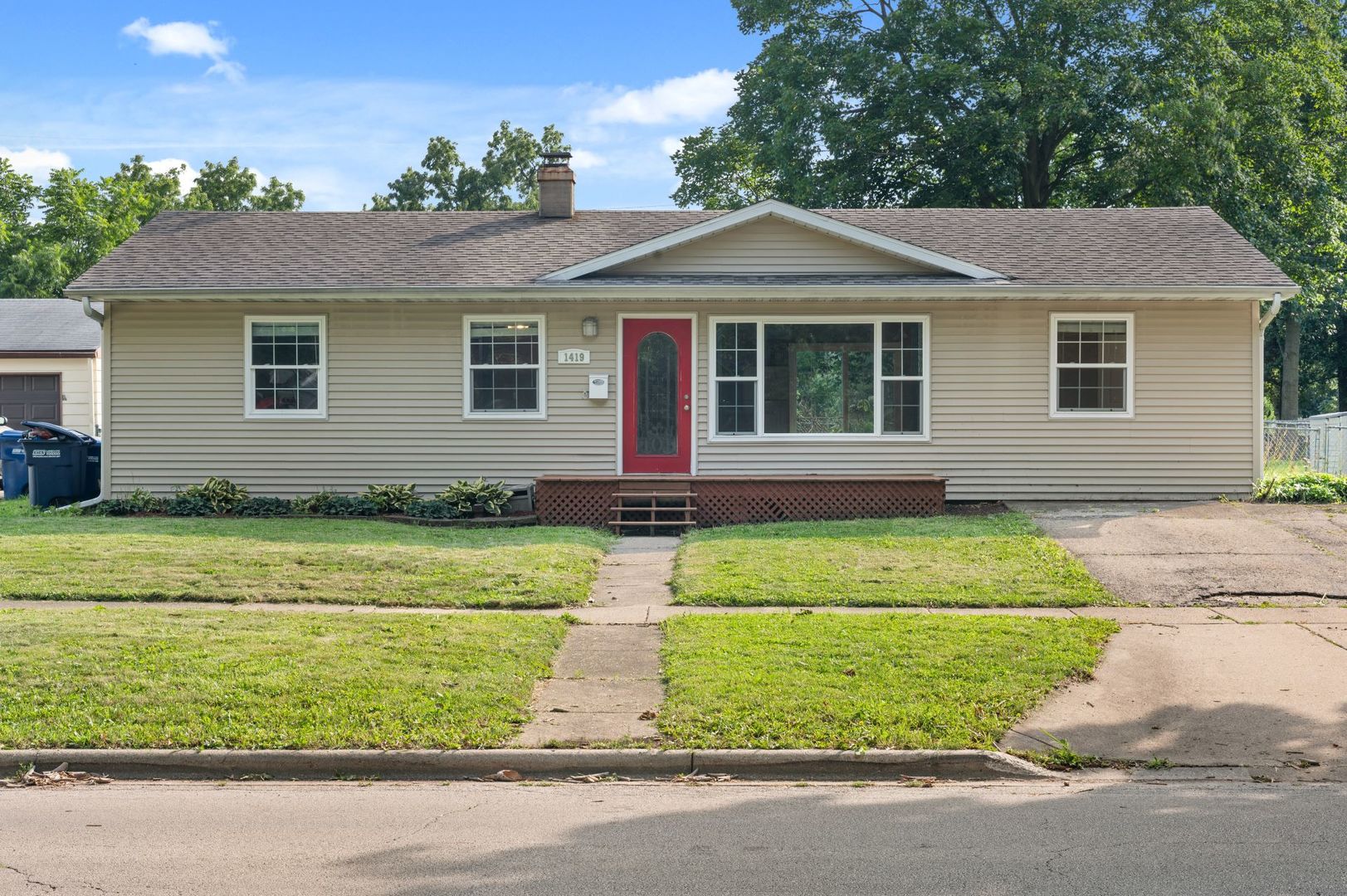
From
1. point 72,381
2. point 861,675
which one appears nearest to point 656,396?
point 861,675

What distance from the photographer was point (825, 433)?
1630 centimetres

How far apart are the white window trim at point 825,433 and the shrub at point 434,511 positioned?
3.52 m

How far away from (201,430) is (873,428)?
9151mm

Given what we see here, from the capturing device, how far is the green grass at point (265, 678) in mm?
6293

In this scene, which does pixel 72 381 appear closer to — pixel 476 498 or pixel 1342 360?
pixel 476 498

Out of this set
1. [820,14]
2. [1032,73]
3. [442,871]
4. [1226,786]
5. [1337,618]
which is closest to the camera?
[442,871]

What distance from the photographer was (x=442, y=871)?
4559 mm

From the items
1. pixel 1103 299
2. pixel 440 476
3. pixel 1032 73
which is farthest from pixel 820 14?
pixel 440 476

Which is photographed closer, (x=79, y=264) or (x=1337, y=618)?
(x=1337, y=618)

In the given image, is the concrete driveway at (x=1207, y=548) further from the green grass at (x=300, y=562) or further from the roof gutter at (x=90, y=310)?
the roof gutter at (x=90, y=310)

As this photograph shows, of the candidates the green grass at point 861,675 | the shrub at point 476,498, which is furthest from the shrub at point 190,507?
the green grass at point 861,675

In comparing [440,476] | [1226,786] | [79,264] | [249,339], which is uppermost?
[79,264]

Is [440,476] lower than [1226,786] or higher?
higher

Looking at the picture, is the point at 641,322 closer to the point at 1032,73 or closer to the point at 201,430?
the point at 201,430
